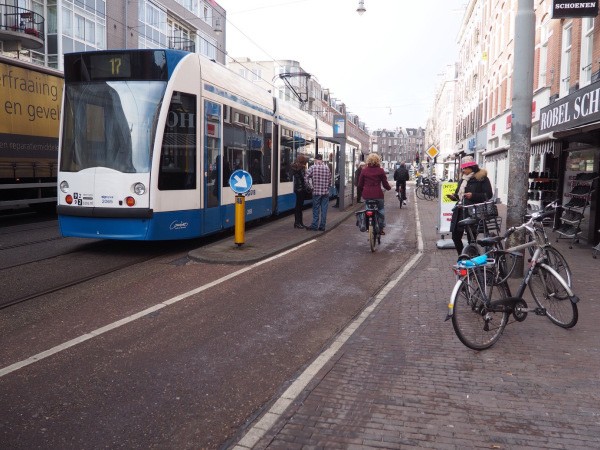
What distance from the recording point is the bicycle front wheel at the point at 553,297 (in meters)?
5.30

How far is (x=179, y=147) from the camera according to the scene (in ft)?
28.5

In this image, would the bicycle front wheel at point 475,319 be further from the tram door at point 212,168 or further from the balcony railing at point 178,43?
the balcony railing at point 178,43

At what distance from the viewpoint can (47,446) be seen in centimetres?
307

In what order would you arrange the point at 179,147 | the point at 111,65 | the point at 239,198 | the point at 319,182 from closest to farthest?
the point at 111,65 → the point at 179,147 → the point at 239,198 → the point at 319,182

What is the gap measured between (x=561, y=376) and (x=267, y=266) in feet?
16.6

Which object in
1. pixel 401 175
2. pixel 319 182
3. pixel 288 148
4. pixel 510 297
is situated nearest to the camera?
pixel 510 297

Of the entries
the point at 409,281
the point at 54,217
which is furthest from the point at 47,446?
the point at 54,217

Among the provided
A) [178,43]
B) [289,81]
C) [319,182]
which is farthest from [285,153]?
[289,81]

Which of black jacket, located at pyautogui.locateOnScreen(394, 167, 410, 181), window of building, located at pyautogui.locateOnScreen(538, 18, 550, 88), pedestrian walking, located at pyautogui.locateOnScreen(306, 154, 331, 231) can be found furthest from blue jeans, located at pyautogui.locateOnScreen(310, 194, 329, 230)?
window of building, located at pyautogui.locateOnScreen(538, 18, 550, 88)

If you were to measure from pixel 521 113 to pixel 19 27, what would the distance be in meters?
23.1

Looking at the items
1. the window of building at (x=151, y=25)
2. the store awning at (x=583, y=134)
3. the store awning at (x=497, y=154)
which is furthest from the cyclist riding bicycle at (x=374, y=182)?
the window of building at (x=151, y=25)

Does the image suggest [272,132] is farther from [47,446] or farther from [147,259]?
[47,446]

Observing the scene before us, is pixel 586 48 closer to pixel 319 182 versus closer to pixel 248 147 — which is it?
pixel 319 182

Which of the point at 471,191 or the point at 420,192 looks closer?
the point at 471,191
